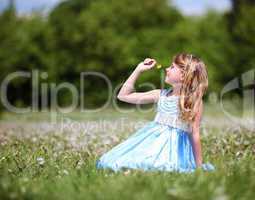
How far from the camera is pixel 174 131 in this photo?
7.64 meters

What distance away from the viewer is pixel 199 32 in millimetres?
48906

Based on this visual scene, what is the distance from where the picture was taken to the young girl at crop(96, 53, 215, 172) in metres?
7.38

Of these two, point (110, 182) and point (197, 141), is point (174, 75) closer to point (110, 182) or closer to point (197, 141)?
point (197, 141)

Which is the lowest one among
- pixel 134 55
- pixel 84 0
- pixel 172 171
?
pixel 172 171

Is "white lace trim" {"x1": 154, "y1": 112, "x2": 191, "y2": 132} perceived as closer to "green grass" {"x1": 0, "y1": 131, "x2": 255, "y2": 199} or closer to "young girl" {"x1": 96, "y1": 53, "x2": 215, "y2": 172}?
"young girl" {"x1": 96, "y1": 53, "x2": 215, "y2": 172}

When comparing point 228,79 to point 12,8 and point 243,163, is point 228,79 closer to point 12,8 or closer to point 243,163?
point 12,8

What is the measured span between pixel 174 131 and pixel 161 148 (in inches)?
10.3

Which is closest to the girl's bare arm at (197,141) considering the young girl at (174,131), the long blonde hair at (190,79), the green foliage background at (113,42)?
the young girl at (174,131)

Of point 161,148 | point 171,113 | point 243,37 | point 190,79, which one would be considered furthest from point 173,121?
point 243,37

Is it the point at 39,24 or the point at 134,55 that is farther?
the point at 134,55

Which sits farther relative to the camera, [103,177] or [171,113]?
[171,113]

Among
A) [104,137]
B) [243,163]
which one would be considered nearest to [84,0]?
[104,137]

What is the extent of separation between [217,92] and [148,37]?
5.55 meters

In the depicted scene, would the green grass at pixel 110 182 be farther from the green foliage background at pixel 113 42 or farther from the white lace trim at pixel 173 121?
the green foliage background at pixel 113 42
